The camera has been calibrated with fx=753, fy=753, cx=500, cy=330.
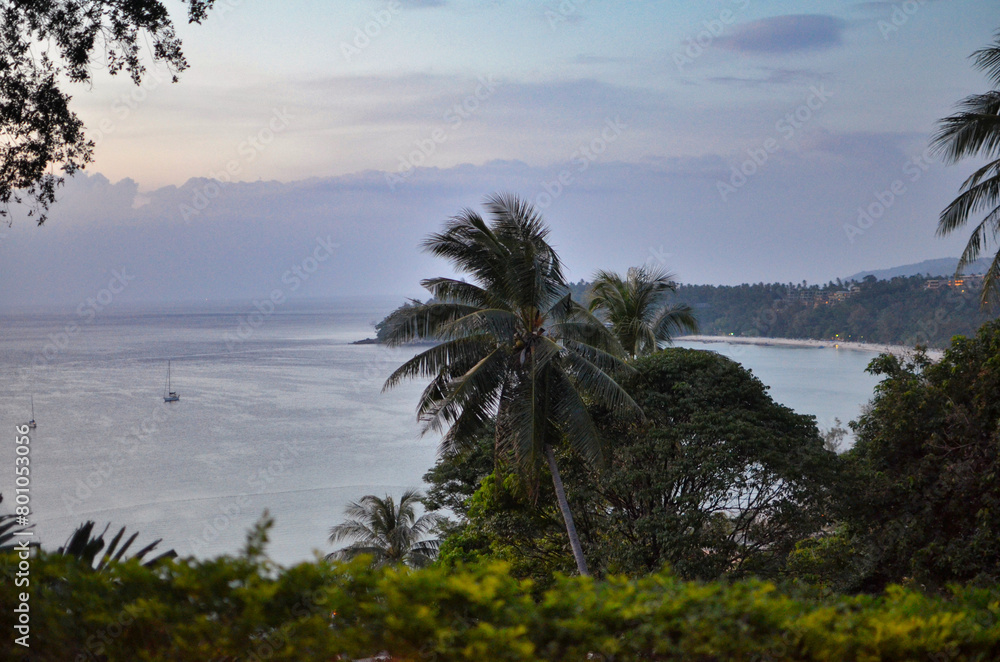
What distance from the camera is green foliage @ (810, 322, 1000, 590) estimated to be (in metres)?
10.6

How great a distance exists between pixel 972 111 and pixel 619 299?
10078 mm

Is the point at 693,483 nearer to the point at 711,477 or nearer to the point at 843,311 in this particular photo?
the point at 711,477

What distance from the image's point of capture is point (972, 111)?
11734 mm

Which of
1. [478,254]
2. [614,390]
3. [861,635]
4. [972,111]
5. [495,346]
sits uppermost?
[972,111]

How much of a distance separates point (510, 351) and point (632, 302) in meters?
9.22

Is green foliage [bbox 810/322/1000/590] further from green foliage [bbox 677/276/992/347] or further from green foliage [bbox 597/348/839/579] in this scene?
green foliage [bbox 677/276/992/347]

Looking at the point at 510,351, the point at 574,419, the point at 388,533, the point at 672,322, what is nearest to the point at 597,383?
the point at 574,419

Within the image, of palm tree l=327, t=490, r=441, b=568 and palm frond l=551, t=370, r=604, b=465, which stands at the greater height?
palm frond l=551, t=370, r=604, b=465

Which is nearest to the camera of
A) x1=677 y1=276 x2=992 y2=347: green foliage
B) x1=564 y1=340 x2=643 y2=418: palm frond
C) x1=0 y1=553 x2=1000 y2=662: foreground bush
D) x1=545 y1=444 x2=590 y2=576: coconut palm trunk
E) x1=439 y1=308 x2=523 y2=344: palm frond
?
x1=0 y1=553 x2=1000 y2=662: foreground bush

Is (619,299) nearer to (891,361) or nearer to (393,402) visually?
(891,361)

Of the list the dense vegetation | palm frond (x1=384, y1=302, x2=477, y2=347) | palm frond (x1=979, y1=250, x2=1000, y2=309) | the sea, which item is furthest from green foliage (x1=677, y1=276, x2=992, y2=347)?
palm frond (x1=384, y1=302, x2=477, y2=347)

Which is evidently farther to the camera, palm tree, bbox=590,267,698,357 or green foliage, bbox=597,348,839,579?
palm tree, bbox=590,267,698,357

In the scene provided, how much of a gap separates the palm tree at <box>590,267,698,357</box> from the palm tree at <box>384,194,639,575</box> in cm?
770

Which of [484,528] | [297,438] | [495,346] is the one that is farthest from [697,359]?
[297,438]
